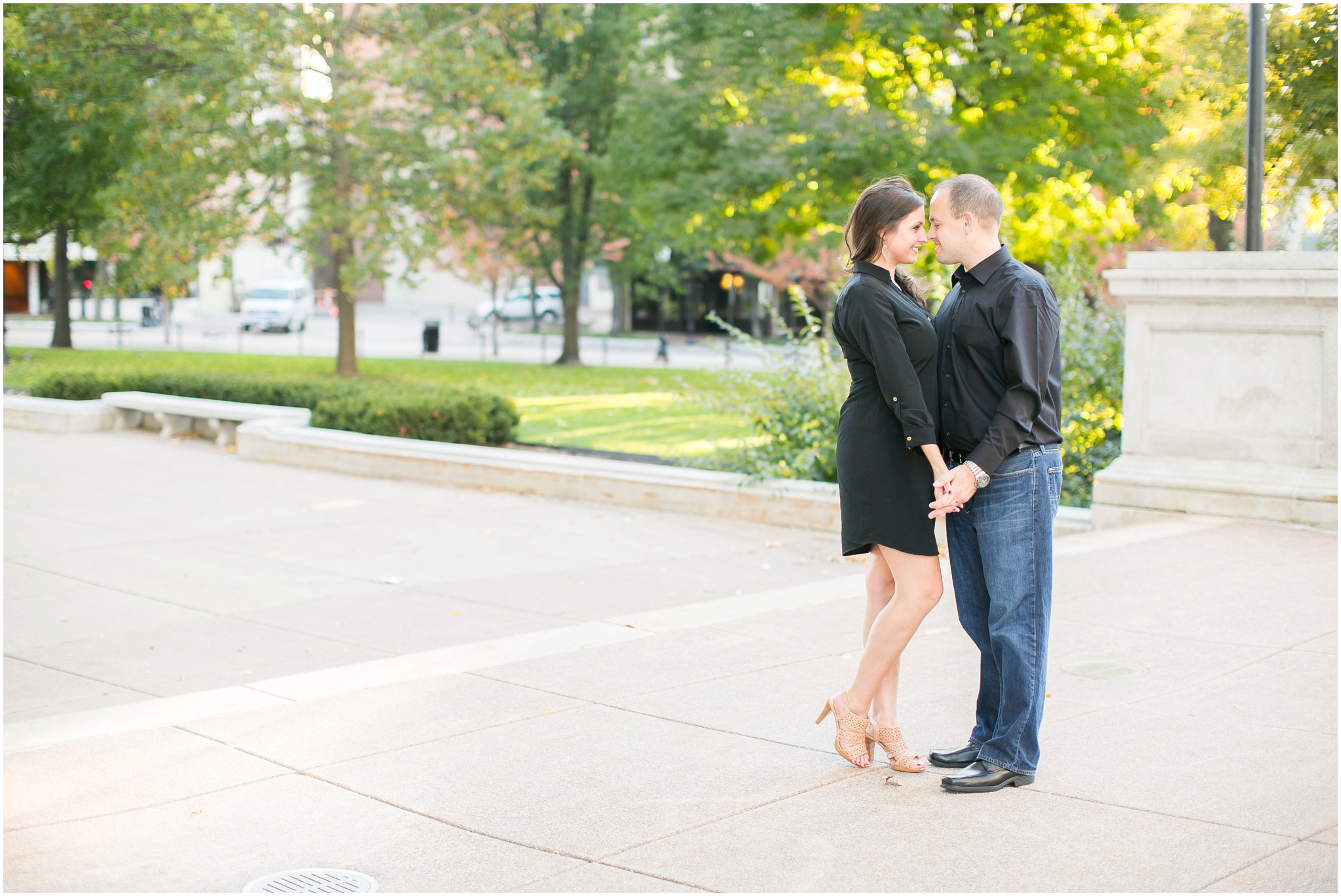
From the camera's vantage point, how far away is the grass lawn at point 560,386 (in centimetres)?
1689

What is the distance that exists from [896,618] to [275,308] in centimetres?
4882

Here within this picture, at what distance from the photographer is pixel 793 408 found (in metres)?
11.5

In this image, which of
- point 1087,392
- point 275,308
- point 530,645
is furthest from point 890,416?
point 275,308

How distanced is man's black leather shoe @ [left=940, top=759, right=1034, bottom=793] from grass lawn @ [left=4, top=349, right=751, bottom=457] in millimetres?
7797

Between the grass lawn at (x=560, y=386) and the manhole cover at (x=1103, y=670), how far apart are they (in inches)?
254

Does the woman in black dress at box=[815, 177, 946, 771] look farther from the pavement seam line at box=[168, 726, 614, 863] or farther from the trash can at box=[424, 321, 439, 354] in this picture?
the trash can at box=[424, 321, 439, 354]

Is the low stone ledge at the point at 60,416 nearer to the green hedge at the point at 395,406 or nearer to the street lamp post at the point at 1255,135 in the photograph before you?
the green hedge at the point at 395,406

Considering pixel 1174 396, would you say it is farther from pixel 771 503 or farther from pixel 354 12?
pixel 354 12

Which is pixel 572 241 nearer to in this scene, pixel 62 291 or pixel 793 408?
pixel 62 291

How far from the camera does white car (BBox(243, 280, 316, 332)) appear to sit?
4962 cm

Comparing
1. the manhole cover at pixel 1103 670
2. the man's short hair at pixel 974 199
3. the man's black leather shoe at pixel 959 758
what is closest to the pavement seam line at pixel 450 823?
the man's black leather shoe at pixel 959 758

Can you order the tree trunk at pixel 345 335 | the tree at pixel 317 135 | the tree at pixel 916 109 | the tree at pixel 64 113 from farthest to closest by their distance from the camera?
the tree trunk at pixel 345 335 < the tree at pixel 64 113 < the tree at pixel 317 135 < the tree at pixel 916 109

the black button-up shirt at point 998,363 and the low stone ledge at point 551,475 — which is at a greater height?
the black button-up shirt at point 998,363

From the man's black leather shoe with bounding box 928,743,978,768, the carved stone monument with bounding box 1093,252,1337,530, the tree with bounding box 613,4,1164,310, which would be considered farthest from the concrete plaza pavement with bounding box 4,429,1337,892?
the tree with bounding box 613,4,1164,310
